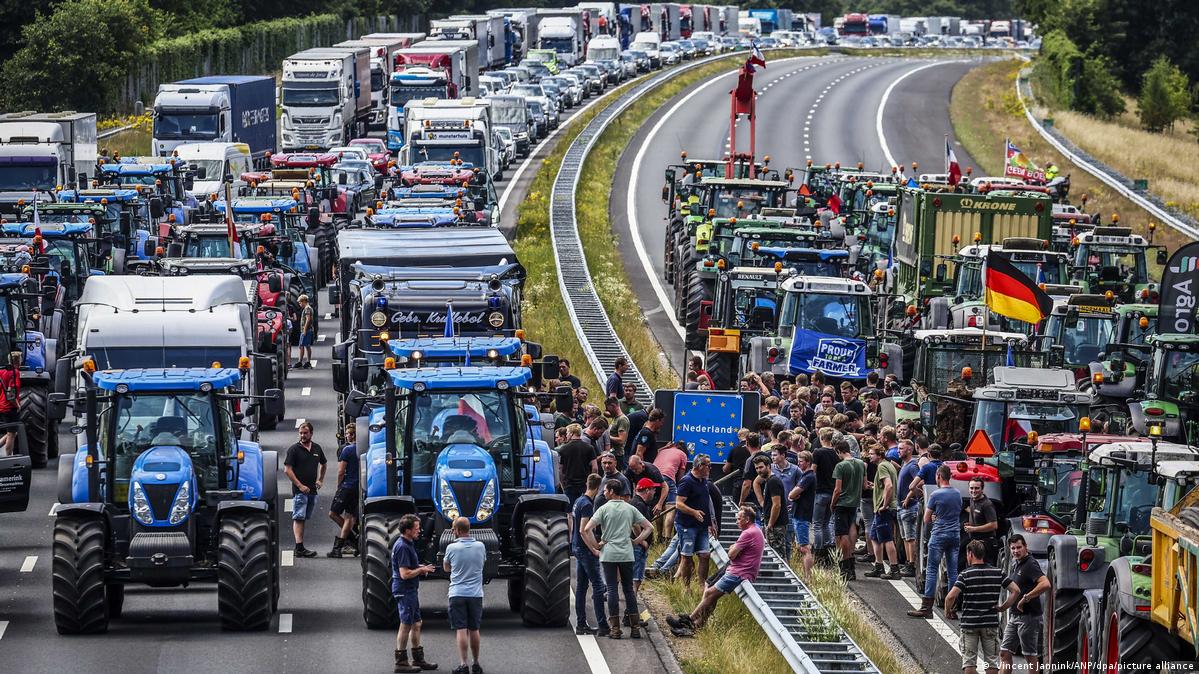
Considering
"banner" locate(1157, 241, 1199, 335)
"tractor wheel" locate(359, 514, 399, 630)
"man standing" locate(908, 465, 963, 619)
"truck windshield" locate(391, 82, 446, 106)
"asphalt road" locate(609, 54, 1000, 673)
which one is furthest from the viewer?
"truck windshield" locate(391, 82, 446, 106)

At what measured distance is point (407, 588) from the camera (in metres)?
18.4

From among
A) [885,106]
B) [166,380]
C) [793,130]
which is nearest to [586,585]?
[166,380]

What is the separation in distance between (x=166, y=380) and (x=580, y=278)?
2700cm

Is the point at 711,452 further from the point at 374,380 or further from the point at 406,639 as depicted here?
the point at 406,639

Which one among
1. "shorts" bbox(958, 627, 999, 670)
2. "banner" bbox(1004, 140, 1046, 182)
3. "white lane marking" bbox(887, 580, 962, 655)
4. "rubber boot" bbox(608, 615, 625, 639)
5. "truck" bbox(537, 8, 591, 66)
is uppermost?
"truck" bbox(537, 8, 591, 66)

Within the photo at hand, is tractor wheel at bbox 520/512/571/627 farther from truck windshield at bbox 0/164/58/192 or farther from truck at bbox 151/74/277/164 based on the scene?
truck at bbox 151/74/277/164

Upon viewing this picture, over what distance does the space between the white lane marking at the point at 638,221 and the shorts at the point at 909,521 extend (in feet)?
52.3

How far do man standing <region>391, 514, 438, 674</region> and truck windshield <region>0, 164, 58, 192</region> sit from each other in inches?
1311

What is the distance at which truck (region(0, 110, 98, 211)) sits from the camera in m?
49.6

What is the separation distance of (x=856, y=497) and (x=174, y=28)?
8339cm

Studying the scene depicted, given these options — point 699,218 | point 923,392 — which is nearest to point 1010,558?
point 923,392

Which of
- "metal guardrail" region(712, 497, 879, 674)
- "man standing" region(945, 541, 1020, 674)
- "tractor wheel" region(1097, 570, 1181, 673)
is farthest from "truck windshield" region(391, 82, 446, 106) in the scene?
"tractor wheel" region(1097, 570, 1181, 673)

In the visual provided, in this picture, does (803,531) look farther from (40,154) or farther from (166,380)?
(40,154)

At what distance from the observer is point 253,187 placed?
51.8 metres
